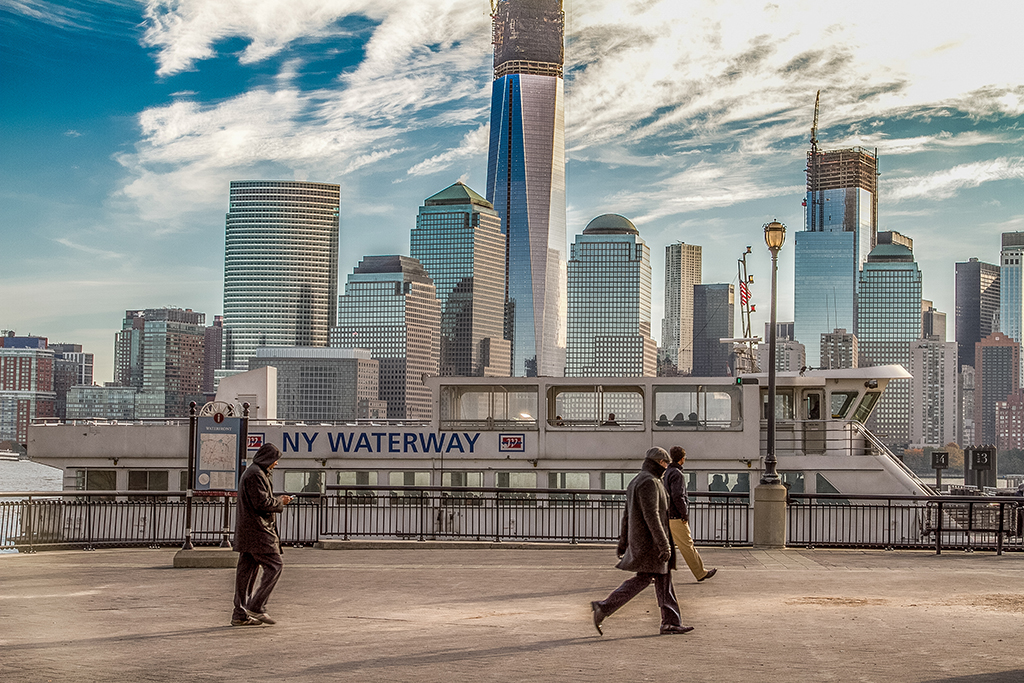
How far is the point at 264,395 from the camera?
33.2m

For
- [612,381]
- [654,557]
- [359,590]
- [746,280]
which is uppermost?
[746,280]

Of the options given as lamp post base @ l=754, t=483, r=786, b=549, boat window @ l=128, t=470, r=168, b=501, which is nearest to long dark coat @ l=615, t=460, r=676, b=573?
lamp post base @ l=754, t=483, r=786, b=549

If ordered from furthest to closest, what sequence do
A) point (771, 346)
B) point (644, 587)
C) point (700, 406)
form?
point (700, 406)
point (771, 346)
point (644, 587)

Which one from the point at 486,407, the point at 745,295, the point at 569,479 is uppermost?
the point at 745,295

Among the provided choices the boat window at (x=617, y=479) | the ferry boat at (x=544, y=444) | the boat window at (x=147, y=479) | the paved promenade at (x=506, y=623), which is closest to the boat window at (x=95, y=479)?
the ferry boat at (x=544, y=444)

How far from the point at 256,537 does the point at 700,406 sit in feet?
59.1

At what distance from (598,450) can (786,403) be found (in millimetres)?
6341

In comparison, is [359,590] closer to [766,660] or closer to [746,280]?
[766,660]

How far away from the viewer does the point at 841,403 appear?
99.6ft

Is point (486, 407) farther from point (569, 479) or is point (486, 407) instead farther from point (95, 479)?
point (95, 479)

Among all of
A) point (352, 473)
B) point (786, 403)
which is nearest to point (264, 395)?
point (352, 473)

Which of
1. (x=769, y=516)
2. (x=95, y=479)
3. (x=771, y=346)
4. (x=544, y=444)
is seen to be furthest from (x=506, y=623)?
(x=95, y=479)

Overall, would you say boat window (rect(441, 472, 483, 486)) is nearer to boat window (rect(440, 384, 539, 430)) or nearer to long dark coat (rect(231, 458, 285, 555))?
boat window (rect(440, 384, 539, 430))

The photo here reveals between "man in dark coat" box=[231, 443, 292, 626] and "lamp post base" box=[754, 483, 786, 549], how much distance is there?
36.5 feet
